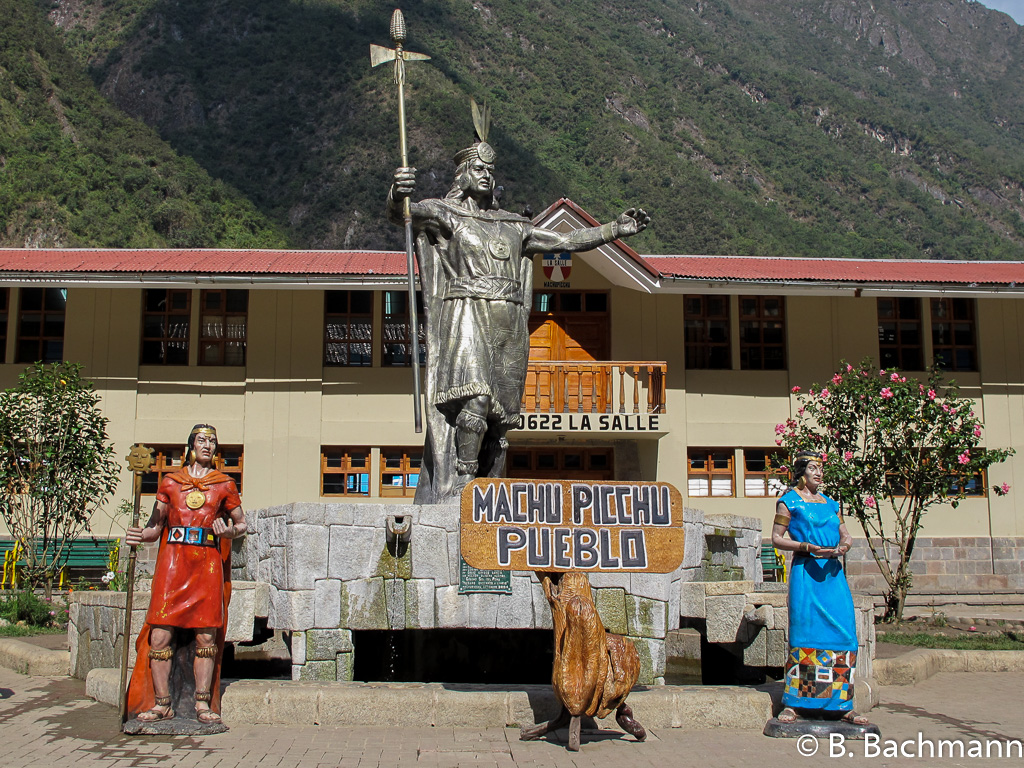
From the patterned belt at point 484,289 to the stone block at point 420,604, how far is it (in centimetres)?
236

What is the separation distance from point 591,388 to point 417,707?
486 inches

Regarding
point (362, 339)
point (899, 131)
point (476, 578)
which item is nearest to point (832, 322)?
point (362, 339)

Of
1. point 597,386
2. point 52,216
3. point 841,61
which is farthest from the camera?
point 841,61

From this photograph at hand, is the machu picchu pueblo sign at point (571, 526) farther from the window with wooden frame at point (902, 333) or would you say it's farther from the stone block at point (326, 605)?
the window with wooden frame at point (902, 333)

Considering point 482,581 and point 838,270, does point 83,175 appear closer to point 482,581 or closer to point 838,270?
point 838,270

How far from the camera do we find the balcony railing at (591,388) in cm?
1705

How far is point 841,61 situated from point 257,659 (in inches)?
4097

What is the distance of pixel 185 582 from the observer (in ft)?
18.6

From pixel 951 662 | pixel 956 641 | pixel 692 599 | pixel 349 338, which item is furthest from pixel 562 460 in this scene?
pixel 692 599

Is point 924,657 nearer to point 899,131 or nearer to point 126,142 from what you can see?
point 126,142

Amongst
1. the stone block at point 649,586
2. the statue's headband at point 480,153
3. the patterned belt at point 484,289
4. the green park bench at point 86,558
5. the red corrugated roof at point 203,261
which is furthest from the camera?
the red corrugated roof at point 203,261

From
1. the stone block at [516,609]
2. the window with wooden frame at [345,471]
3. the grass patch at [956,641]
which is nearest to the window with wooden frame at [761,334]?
the window with wooden frame at [345,471]

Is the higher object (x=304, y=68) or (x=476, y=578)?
(x=304, y=68)

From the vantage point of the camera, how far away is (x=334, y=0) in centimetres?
6969
